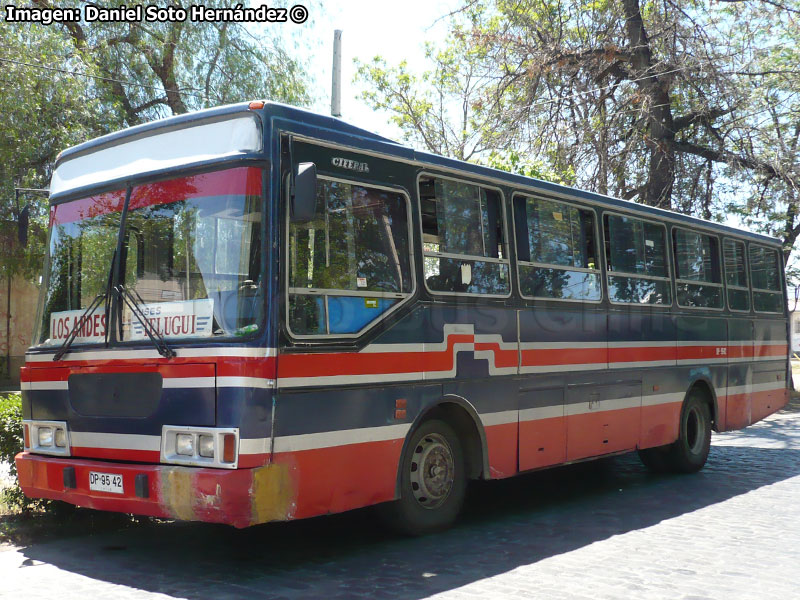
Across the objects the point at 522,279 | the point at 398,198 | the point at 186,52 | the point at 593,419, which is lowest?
the point at 593,419

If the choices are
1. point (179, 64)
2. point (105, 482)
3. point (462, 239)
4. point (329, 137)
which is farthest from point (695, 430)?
point (179, 64)

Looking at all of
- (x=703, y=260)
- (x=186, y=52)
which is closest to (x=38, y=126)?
(x=186, y=52)

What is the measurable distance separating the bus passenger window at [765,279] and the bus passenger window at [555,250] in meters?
4.89

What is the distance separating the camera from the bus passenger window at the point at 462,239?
7.60 meters

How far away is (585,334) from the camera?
9438 millimetres

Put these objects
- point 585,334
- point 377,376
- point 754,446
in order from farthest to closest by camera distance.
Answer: point 754,446 < point 585,334 < point 377,376

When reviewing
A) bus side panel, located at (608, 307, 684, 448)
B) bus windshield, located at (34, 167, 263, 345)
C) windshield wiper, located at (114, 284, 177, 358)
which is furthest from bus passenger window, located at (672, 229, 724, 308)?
windshield wiper, located at (114, 284, 177, 358)

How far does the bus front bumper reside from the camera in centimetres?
579

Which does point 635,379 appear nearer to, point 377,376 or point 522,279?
point 522,279

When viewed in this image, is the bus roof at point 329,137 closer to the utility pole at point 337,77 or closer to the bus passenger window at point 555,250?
the bus passenger window at point 555,250

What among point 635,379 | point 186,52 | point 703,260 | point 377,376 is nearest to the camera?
point 377,376

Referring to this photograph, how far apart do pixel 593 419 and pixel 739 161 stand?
1262cm

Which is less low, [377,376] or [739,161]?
[739,161]

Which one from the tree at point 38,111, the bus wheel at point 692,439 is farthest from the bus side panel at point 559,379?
the tree at point 38,111
